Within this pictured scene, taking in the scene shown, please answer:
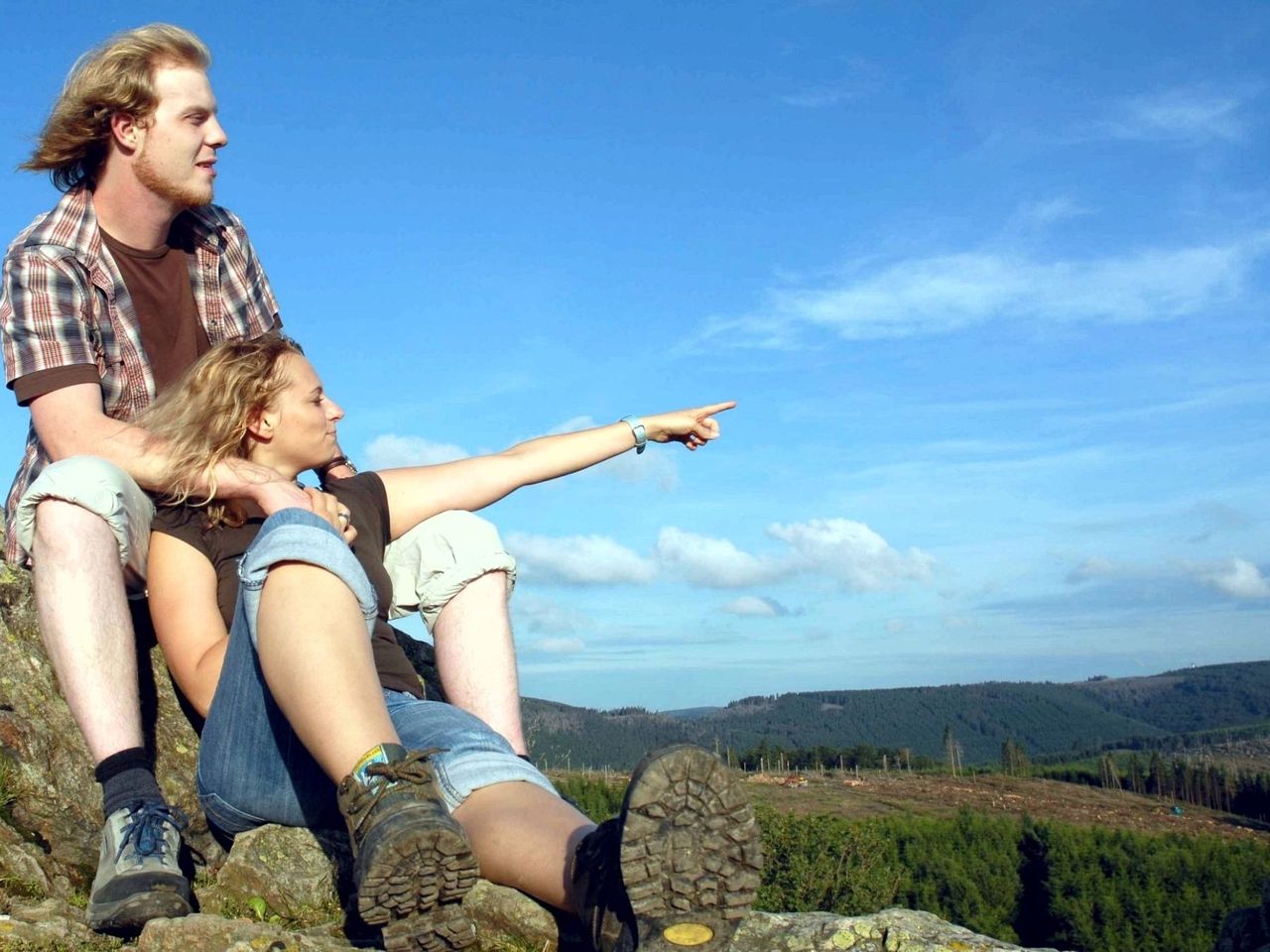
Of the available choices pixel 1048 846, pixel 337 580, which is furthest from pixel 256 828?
pixel 1048 846

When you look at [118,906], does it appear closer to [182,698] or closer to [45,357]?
[182,698]

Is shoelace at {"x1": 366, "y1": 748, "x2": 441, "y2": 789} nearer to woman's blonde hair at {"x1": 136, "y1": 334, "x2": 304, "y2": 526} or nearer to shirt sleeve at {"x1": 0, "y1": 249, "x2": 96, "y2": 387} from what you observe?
woman's blonde hair at {"x1": 136, "y1": 334, "x2": 304, "y2": 526}

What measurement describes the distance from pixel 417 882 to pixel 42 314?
264cm

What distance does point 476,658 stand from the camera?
395 cm

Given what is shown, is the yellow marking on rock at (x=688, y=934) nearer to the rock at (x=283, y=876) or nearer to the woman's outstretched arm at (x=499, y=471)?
the rock at (x=283, y=876)

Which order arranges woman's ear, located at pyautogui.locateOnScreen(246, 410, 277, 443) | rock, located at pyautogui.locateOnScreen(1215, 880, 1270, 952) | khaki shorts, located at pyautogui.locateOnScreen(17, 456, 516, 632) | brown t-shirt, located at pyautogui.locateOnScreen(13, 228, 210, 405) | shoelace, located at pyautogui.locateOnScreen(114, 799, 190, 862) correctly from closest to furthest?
1. shoelace, located at pyautogui.locateOnScreen(114, 799, 190, 862)
2. khaki shorts, located at pyautogui.locateOnScreen(17, 456, 516, 632)
3. woman's ear, located at pyautogui.locateOnScreen(246, 410, 277, 443)
4. brown t-shirt, located at pyautogui.locateOnScreen(13, 228, 210, 405)
5. rock, located at pyautogui.locateOnScreen(1215, 880, 1270, 952)

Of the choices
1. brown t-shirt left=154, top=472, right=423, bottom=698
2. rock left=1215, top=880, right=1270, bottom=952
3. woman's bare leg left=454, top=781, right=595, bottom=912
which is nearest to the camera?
woman's bare leg left=454, top=781, right=595, bottom=912

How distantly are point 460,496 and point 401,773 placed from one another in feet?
6.16

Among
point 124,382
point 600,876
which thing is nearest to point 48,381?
point 124,382

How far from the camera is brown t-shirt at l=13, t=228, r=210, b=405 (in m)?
4.36

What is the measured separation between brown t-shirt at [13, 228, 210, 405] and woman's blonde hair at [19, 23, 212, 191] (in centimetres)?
31

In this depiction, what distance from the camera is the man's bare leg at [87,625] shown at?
3.31m

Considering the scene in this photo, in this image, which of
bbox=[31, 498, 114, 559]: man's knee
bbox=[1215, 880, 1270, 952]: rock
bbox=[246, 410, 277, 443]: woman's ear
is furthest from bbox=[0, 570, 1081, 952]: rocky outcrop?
bbox=[1215, 880, 1270, 952]: rock

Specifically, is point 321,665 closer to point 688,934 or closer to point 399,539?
point 688,934
